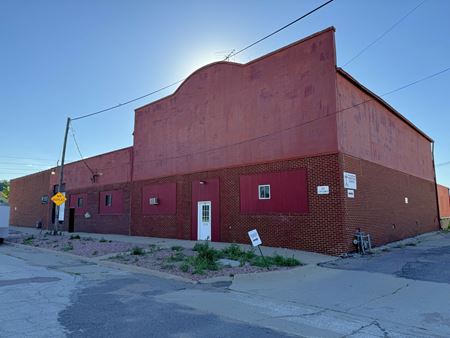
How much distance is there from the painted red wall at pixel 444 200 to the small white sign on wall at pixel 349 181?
25.6 meters

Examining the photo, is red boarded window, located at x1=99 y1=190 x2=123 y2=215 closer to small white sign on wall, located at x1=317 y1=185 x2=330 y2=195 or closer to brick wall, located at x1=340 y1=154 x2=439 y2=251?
small white sign on wall, located at x1=317 y1=185 x2=330 y2=195

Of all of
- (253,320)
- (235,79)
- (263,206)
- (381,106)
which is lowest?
(253,320)

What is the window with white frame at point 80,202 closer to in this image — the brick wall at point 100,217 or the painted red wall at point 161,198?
the brick wall at point 100,217

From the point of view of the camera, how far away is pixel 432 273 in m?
10.7

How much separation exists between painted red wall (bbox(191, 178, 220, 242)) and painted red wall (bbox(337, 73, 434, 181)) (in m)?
7.63

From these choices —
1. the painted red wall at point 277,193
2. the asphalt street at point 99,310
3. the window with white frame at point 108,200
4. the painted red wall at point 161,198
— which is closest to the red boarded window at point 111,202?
the window with white frame at point 108,200

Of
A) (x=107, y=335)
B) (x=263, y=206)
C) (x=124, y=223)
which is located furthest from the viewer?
(x=124, y=223)

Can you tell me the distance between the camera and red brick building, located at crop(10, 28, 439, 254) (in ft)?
50.9

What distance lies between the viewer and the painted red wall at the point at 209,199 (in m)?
19.8

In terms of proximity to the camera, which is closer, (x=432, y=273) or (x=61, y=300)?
(x=61, y=300)

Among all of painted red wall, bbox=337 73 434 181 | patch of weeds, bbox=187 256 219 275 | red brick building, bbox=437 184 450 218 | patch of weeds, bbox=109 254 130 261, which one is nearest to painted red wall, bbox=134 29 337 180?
painted red wall, bbox=337 73 434 181

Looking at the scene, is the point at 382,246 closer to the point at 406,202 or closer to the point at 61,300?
the point at 406,202

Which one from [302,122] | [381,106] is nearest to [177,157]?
[302,122]

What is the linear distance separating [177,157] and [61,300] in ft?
52.3
